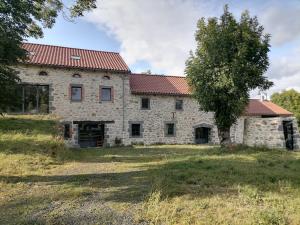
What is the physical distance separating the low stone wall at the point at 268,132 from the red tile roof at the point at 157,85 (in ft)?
21.3

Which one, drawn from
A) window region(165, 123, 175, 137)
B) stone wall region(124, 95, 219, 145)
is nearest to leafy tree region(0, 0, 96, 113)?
stone wall region(124, 95, 219, 145)

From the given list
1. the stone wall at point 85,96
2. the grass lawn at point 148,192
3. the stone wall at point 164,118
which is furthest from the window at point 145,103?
the grass lawn at point 148,192

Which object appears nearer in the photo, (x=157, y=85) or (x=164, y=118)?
(x=164, y=118)

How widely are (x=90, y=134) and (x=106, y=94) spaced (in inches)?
142

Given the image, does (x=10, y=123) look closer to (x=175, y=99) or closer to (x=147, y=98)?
(x=147, y=98)

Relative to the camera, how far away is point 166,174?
9766 mm

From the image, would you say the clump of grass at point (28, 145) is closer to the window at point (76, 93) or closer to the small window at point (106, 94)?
the window at point (76, 93)

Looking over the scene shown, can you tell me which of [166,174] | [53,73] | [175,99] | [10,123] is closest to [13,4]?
[166,174]

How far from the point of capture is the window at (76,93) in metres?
25.2

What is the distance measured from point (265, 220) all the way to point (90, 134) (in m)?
21.5

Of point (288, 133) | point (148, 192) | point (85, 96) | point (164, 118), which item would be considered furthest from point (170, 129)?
point (148, 192)

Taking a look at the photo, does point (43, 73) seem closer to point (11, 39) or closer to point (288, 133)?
point (11, 39)

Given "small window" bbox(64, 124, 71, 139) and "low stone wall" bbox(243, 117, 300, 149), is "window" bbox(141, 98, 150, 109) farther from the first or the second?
"low stone wall" bbox(243, 117, 300, 149)

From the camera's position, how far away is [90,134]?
25.8 m
